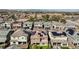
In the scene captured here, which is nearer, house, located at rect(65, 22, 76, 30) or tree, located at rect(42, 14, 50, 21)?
house, located at rect(65, 22, 76, 30)

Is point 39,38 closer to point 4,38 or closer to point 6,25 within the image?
point 4,38

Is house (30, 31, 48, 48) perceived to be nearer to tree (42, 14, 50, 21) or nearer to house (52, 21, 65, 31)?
house (52, 21, 65, 31)

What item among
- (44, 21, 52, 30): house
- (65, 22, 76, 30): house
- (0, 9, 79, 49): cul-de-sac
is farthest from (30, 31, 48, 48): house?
(65, 22, 76, 30): house

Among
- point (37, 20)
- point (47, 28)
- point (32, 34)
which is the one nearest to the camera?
point (32, 34)

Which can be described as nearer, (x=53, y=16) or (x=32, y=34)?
(x=32, y=34)
